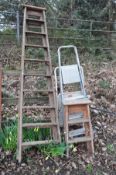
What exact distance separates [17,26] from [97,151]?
6.49m

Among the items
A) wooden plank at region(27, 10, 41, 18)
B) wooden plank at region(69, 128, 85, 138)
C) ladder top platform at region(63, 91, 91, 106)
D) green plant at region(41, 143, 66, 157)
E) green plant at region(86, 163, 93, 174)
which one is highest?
wooden plank at region(27, 10, 41, 18)

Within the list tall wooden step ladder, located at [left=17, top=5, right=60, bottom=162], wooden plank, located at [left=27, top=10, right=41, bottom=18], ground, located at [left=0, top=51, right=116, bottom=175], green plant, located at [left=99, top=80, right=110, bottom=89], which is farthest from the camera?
green plant, located at [left=99, top=80, right=110, bottom=89]

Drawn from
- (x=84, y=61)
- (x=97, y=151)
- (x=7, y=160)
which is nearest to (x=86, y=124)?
(x=97, y=151)

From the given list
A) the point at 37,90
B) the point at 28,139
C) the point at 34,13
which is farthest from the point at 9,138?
the point at 34,13

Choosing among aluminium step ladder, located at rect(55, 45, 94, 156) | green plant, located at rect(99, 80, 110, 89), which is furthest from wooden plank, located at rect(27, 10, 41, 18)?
green plant, located at rect(99, 80, 110, 89)

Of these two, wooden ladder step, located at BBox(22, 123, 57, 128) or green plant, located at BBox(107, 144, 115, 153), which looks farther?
green plant, located at BBox(107, 144, 115, 153)

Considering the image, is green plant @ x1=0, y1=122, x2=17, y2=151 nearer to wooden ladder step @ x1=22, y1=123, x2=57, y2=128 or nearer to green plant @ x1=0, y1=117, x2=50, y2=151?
green plant @ x1=0, y1=117, x2=50, y2=151

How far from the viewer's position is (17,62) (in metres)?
7.75

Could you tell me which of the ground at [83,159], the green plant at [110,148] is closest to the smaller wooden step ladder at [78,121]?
the ground at [83,159]

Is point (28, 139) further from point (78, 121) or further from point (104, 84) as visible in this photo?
point (104, 84)

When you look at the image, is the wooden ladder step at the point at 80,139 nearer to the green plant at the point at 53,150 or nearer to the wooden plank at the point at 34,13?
the green plant at the point at 53,150

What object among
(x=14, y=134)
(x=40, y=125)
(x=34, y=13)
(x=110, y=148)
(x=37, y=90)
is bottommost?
(x=110, y=148)

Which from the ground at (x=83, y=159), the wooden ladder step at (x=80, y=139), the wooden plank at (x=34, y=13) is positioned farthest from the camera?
the wooden plank at (x=34, y=13)

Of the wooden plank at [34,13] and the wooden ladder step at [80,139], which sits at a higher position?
the wooden plank at [34,13]
